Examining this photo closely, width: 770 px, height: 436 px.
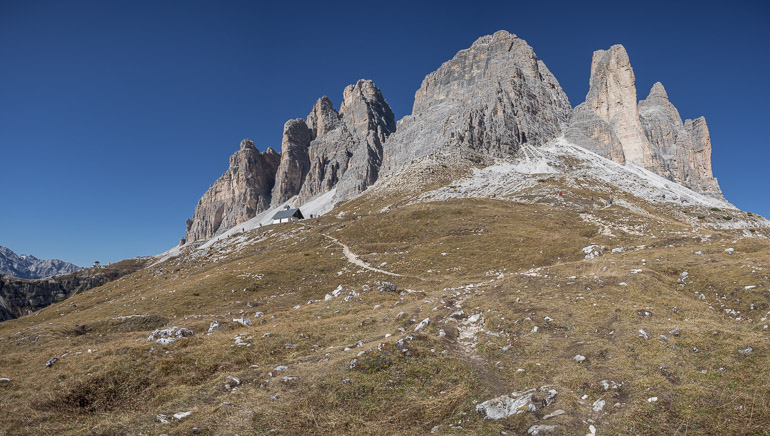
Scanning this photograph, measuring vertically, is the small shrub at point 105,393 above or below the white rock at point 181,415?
above

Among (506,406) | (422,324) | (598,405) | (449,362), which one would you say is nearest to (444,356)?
(449,362)

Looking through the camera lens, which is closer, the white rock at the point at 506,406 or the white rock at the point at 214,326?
the white rock at the point at 506,406

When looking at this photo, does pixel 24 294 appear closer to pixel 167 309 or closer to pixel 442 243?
pixel 167 309

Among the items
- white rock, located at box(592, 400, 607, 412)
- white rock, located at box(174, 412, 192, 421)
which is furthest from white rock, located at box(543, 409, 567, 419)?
white rock, located at box(174, 412, 192, 421)

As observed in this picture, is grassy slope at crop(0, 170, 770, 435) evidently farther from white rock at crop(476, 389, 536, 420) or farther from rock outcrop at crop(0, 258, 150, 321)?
rock outcrop at crop(0, 258, 150, 321)

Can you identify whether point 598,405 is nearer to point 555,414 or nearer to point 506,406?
point 555,414

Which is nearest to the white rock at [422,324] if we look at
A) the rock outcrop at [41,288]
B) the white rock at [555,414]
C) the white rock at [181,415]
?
the white rock at [555,414]

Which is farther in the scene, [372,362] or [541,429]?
[372,362]

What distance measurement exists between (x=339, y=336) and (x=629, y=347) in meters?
14.0

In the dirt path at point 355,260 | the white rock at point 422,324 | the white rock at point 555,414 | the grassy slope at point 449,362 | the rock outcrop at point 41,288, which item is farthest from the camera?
the rock outcrop at point 41,288

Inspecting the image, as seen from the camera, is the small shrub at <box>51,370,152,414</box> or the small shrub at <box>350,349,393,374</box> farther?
the small shrub at <box>350,349,393,374</box>

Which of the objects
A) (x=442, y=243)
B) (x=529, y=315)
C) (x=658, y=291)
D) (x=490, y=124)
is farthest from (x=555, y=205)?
(x=490, y=124)

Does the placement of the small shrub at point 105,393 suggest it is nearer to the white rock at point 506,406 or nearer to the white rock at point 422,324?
the white rock at point 422,324

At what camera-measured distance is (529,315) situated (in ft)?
64.8
